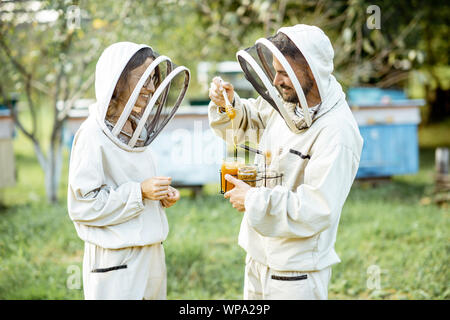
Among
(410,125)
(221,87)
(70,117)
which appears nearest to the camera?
(221,87)

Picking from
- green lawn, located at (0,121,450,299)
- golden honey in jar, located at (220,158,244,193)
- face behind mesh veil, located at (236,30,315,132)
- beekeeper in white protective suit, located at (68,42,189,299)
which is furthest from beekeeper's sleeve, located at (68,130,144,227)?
green lawn, located at (0,121,450,299)

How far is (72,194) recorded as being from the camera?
2.93 metres

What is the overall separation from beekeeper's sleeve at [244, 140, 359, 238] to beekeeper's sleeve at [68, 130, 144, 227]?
0.74 m

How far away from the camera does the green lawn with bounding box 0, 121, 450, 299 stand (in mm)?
4977

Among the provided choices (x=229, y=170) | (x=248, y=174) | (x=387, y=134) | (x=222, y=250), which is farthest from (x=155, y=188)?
(x=387, y=134)

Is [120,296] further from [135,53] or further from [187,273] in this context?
[187,273]

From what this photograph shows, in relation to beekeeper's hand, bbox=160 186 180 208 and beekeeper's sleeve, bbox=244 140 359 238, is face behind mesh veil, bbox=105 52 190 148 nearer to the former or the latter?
beekeeper's hand, bbox=160 186 180 208

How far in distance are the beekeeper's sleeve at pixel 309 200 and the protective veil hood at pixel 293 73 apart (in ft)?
0.81

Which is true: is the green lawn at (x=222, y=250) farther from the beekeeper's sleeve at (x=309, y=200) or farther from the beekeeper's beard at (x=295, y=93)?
the beekeeper's beard at (x=295, y=93)

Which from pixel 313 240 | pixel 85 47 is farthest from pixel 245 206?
pixel 85 47

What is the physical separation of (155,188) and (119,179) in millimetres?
265

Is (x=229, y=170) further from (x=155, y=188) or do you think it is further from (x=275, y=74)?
(x=275, y=74)

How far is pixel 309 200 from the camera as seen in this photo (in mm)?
2758

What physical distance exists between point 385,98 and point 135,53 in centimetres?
701
